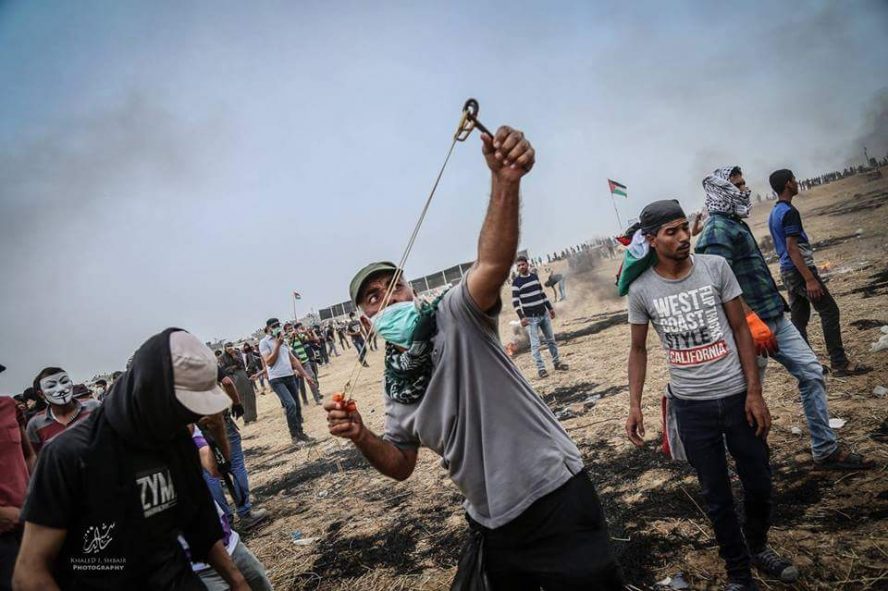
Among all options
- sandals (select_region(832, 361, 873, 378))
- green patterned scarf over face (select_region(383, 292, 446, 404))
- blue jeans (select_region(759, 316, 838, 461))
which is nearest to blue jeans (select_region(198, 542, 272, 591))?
green patterned scarf over face (select_region(383, 292, 446, 404))

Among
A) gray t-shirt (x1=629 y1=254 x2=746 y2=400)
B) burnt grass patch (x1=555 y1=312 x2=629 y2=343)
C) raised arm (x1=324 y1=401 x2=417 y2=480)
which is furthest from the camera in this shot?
burnt grass patch (x1=555 y1=312 x2=629 y2=343)

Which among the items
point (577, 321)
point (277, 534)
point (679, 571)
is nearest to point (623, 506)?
point (679, 571)

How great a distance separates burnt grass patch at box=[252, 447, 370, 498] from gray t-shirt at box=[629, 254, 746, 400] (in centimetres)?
538

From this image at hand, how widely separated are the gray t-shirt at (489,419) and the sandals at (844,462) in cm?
291

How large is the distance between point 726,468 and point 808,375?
4.67 ft

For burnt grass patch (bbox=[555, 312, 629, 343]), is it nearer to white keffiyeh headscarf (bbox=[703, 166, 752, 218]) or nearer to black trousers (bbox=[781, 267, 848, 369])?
black trousers (bbox=[781, 267, 848, 369])

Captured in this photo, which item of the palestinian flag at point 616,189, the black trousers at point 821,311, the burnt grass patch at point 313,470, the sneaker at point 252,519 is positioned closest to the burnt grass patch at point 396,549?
the sneaker at point 252,519

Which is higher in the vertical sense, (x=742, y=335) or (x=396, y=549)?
(x=742, y=335)

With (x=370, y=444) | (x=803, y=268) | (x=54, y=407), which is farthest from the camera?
(x=803, y=268)

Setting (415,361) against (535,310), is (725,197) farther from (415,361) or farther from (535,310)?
(535,310)

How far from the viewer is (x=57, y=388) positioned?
13.8ft

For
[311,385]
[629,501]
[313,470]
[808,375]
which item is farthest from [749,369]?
[311,385]

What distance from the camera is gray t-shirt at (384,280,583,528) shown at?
5.85 ft

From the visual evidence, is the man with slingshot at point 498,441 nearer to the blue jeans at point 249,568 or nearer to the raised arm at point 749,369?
the raised arm at point 749,369
